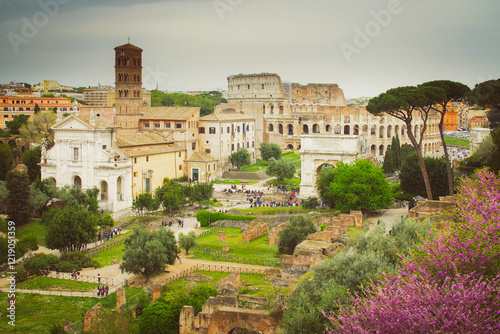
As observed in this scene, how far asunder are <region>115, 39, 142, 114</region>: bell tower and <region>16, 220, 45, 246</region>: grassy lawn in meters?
18.8

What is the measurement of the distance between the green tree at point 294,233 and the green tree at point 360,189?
18.0ft

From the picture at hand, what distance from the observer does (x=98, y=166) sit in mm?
39938

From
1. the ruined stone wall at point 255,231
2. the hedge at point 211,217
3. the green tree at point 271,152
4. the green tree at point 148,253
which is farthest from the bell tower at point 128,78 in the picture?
the green tree at point 148,253

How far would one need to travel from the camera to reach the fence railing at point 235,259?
25716 mm

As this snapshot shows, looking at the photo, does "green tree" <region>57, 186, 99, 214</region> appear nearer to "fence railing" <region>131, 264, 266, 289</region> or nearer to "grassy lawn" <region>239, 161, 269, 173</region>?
"fence railing" <region>131, 264, 266, 289</region>

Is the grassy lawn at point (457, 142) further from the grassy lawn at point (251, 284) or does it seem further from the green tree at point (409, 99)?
the grassy lawn at point (251, 284)

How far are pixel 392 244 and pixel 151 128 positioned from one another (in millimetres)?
38339

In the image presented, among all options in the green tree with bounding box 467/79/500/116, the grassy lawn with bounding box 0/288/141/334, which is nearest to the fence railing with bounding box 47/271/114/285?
the grassy lawn with bounding box 0/288/141/334

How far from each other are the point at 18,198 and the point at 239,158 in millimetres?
25102

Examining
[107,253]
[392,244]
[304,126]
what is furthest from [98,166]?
[304,126]

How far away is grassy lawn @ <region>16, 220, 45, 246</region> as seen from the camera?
32294 millimetres

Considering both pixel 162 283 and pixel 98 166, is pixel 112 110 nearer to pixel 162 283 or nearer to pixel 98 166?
pixel 98 166

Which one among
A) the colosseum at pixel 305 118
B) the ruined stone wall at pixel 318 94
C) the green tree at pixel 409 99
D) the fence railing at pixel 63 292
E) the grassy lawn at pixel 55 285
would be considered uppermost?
the ruined stone wall at pixel 318 94

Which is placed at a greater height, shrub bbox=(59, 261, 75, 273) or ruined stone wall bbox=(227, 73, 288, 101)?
ruined stone wall bbox=(227, 73, 288, 101)
